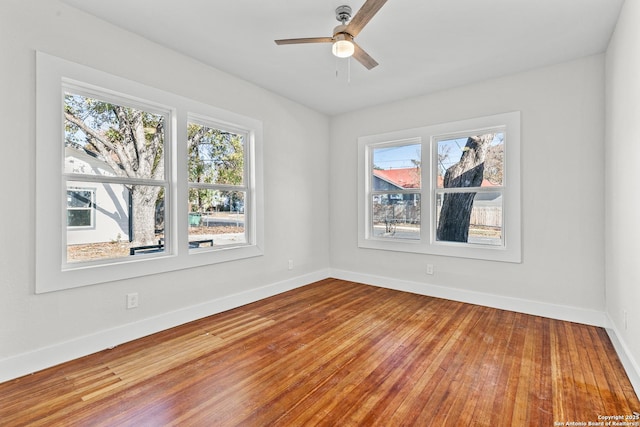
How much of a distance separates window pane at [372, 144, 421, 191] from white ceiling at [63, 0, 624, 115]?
40.6 inches

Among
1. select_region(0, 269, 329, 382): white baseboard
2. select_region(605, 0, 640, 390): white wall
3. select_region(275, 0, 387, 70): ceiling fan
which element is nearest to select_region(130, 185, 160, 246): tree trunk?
select_region(0, 269, 329, 382): white baseboard

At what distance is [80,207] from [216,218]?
1280 mm

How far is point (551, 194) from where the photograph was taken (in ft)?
10.8

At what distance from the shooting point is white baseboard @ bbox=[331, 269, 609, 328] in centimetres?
312

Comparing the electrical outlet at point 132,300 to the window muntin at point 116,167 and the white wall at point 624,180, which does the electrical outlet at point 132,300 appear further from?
the white wall at point 624,180

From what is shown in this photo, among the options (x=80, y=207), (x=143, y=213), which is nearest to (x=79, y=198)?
(x=80, y=207)

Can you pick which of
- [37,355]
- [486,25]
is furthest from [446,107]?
[37,355]

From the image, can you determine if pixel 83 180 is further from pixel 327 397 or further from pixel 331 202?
pixel 331 202

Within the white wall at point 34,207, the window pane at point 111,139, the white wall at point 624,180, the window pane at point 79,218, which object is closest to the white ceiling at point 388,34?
the white wall at point 34,207

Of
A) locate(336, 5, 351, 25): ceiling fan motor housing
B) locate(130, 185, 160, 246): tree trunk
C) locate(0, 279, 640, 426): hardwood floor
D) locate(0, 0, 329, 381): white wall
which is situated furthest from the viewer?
locate(130, 185, 160, 246): tree trunk

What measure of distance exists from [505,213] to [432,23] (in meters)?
2.24

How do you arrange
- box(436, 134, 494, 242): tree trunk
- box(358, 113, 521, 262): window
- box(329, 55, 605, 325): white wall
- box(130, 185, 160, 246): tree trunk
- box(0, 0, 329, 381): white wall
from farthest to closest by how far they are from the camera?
box(436, 134, 494, 242): tree trunk < box(358, 113, 521, 262): window < box(329, 55, 605, 325): white wall < box(130, 185, 160, 246): tree trunk < box(0, 0, 329, 381): white wall

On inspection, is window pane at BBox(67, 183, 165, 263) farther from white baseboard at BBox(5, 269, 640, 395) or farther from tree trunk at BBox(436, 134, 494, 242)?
tree trunk at BBox(436, 134, 494, 242)

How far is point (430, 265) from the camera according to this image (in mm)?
4137
